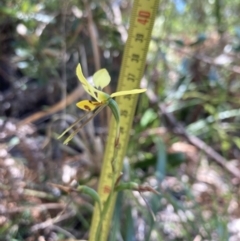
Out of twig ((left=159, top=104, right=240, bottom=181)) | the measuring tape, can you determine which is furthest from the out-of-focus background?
the measuring tape

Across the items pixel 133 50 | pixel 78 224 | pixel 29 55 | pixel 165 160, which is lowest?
pixel 78 224

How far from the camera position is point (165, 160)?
1152 mm

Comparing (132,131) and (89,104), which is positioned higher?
(89,104)

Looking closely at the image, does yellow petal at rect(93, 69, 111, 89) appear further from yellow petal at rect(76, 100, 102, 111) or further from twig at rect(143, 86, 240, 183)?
twig at rect(143, 86, 240, 183)

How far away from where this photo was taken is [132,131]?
132 centimetres

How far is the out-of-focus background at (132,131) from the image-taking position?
106 centimetres

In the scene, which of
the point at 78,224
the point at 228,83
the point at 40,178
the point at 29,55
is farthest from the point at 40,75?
the point at 228,83

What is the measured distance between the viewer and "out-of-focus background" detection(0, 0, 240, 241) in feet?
3.47

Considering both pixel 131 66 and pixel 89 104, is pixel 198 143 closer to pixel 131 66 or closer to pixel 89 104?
pixel 131 66

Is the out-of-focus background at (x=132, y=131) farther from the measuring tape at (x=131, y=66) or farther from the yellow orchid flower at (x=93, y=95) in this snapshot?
the yellow orchid flower at (x=93, y=95)

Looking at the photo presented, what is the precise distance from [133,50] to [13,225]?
1.58ft

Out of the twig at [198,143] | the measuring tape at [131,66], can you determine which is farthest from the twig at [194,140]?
the measuring tape at [131,66]

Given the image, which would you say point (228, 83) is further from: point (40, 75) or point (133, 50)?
point (133, 50)

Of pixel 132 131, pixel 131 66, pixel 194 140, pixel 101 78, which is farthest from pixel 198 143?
pixel 101 78
